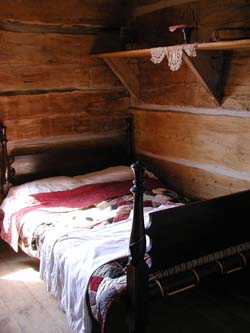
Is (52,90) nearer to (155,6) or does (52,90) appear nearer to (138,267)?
(155,6)

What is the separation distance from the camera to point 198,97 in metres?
3.55

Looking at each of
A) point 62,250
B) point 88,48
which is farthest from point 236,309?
point 88,48

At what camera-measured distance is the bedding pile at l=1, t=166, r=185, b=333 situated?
7.67 feet

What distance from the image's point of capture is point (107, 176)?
3.91 meters

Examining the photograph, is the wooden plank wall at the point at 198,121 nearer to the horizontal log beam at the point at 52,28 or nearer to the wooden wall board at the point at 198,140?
the wooden wall board at the point at 198,140

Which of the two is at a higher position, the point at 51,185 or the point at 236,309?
the point at 51,185

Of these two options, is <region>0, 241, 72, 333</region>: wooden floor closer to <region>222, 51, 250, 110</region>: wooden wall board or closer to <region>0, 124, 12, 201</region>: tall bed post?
<region>0, 124, 12, 201</region>: tall bed post

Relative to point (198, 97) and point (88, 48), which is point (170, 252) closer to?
point (198, 97)

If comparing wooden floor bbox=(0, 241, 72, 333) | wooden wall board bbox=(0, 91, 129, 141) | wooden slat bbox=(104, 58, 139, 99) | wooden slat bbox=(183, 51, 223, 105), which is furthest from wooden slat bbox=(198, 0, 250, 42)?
wooden floor bbox=(0, 241, 72, 333)

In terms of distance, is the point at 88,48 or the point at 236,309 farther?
the point at 88,48

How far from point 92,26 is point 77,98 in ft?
2.35

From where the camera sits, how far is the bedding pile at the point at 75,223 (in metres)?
2.34

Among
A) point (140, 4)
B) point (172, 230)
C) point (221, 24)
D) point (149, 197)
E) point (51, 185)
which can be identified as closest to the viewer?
point (172, 230)

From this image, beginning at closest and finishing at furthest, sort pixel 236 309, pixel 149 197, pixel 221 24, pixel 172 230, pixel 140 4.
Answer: pixel 172 230 < pixel 236 309 < pixel 221 24 < pixel 149 197 < pixel 140 4
